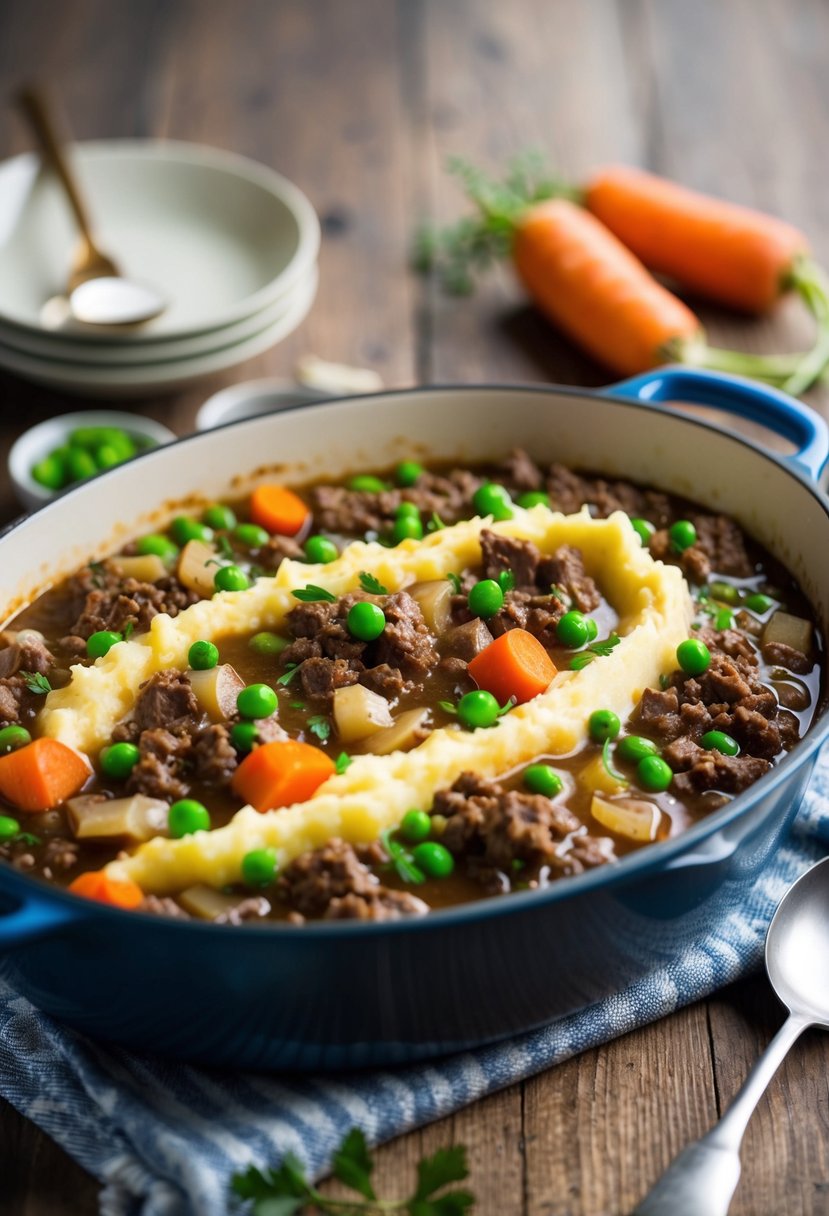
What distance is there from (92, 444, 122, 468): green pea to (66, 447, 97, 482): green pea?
0.03 metres

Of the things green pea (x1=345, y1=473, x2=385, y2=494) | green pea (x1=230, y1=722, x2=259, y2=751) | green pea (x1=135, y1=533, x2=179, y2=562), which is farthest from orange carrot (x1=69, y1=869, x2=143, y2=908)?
green pea (x1=345, y1=473, x2=385, y2=494)

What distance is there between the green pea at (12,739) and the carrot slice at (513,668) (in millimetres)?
1728

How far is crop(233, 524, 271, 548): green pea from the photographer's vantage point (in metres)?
6.31

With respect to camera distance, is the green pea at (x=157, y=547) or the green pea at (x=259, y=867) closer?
the green pea at (x=259, y=867)

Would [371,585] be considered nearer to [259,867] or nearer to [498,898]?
[259,867]

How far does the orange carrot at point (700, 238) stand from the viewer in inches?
347

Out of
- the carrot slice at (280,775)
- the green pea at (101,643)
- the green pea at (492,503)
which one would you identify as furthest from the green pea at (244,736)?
the green pea at (492,503)

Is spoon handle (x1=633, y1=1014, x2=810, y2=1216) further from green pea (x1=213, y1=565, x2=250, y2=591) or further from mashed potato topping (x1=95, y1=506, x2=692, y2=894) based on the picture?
green pea (x1=213, y1=565, x2=250, y2=591)

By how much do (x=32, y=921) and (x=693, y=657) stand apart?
2747 mm

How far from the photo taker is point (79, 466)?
720cm

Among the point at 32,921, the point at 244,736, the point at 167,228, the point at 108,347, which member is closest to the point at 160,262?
the point at 167,228

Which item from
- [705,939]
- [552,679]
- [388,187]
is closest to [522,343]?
[388,187]

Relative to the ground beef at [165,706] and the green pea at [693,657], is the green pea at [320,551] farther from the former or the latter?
the green pea at [693,657]

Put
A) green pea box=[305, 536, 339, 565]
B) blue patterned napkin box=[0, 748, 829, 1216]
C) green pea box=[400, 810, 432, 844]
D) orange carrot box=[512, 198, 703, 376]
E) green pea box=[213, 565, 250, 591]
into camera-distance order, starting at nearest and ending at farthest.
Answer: blue patterned napkin box=[0, 748, 829, 1216] → green pea box=[400, 810, 432, 844] → green pea box=[213, 565, 250, 591] → green pea box=[305, 536, 339, 565] → orange carrot box=[512, 198, 703, 376]
